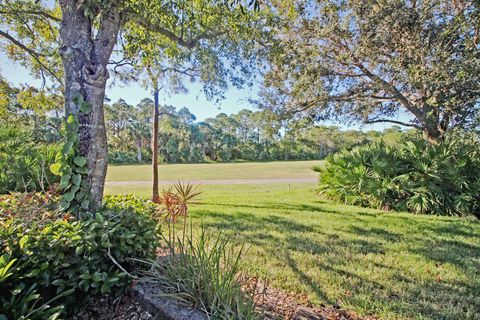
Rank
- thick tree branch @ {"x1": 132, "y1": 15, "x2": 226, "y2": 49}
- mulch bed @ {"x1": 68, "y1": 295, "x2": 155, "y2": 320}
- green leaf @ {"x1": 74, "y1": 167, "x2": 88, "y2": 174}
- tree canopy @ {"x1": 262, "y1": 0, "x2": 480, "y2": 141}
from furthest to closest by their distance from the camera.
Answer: tree canopy @ {"x1": 262, "y1": 0, "x2": 480, "y2": 141}, thick tree branch @ {"x1": 132, "y1": 15, "x2": 226, "y2": 49}, green leaf @ {"x1": 74, "y1": 167, "x2": 88, "y2": 174}, mulch bed @ {"x1": 68, "y1": 295, "x2": 155, "y2": 320}

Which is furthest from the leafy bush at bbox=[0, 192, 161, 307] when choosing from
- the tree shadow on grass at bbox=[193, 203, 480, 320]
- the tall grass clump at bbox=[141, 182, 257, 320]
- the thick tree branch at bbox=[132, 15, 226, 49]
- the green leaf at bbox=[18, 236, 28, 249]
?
the thick tree branch at bbox=[132, 15, 226, 49]

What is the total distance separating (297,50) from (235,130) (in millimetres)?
47770

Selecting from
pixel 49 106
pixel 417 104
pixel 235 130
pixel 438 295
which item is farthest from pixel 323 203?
pixel 235 130

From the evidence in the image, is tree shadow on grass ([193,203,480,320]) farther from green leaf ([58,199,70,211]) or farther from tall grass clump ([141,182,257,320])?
green leaf ([58,199,70,211])

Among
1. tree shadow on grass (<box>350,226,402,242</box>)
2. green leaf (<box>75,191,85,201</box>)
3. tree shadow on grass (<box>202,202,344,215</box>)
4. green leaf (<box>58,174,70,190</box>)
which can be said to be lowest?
tree shadow on grass (<box>202,202,344,215</box>)

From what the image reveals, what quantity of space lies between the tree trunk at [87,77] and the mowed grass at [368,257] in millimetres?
1393

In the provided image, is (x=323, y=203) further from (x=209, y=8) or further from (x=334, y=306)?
(x=209, y=8)

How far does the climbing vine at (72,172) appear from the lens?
8.11 feet

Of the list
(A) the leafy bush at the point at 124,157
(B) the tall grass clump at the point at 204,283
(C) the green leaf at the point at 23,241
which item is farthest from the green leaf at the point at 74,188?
(A) the leafy bush at the point at 124,157

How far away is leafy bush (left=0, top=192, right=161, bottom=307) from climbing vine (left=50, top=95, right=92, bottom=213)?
0.53ft

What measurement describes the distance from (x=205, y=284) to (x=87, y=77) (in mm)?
2503

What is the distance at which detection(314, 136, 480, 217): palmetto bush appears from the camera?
6369 mm

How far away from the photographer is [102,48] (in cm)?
283

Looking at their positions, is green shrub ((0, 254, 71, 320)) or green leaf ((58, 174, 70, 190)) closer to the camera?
green shrub ((0, 254, 71, 320))
